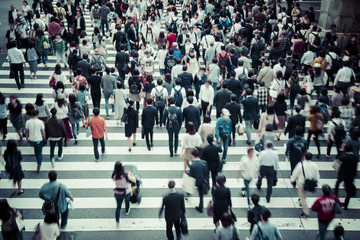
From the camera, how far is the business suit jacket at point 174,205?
298 inches

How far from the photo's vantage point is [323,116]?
1121cm

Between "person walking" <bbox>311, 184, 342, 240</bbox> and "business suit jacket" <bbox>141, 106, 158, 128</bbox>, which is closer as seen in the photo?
"person walking" <bbox>311, 184, 342, 240</bbox>

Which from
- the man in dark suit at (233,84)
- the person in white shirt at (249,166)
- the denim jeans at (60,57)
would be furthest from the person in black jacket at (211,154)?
the denim jeans at (60,57)

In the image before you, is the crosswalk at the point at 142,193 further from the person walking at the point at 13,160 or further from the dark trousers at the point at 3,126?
the person walking at the point at 13,160

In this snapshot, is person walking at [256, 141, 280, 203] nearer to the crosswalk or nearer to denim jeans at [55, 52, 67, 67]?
the crosswalk

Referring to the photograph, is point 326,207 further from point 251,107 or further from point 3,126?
point 3,126

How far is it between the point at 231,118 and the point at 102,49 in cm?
603

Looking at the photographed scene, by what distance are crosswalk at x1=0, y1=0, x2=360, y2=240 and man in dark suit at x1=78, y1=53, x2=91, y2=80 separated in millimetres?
2027

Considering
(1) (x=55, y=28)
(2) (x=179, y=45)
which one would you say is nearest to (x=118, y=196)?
(2) (x=179, y=45)

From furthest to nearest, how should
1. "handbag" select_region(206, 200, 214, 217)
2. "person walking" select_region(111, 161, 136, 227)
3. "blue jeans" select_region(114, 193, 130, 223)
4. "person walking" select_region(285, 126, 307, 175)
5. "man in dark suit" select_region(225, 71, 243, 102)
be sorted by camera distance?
"man in dark suit" select_region(225, 71, 243, 102) → "person walking" select_region(285, 126, 307, 175) → "blue jeans" select_region(114, 193, 130, 223) → "person walking" select_region(111, 161, 136, 227) → "handbag" select_region(206, 200, 214, 217)

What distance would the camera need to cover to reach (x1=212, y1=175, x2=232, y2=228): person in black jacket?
7711 mm

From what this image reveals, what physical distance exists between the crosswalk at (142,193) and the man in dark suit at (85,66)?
6.65 feet

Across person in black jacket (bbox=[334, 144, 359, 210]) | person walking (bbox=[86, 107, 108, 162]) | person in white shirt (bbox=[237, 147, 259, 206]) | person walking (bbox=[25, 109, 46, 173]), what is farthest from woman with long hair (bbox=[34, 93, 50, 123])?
person in black jacket (bbox=[334, 144, 359, 210])

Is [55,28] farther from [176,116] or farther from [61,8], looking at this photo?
[176,116]
